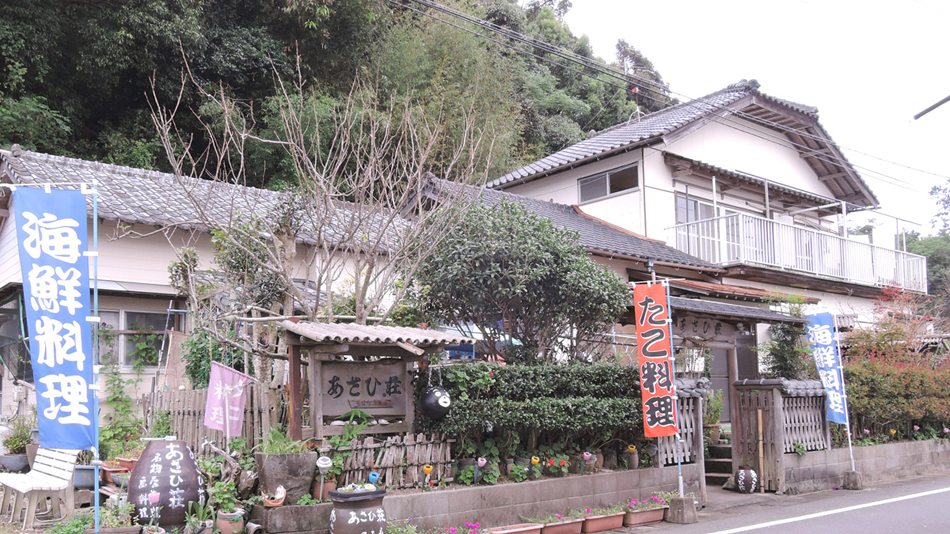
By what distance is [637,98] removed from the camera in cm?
3981

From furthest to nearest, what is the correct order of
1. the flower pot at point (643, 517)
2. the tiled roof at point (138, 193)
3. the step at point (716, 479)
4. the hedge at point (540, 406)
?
the step at point (716, 479)
the tiled roof at point (138, 193)
the flower pot at point (643, 517)
the hedge at point (540, 406)

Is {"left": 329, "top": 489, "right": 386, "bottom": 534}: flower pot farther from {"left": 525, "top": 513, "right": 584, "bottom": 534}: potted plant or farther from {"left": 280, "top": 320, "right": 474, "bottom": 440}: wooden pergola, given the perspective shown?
{"left": 525, "top": 513, "right": 584, "bottom": 534}: potted plant

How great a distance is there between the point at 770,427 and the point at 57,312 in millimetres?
11644

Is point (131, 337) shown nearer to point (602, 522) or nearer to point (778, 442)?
point (602, 522)

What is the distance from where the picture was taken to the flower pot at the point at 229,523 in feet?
24.9

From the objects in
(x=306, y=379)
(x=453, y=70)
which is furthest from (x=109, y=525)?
(x=453, y=70)

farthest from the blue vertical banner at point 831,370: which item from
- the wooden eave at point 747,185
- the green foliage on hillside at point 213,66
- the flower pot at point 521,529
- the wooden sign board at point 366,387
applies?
the green foliage on hillside at point 213,66

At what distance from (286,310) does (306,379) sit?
166cm

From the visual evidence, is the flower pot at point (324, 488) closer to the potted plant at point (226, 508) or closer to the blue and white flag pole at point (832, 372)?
Result: the potted plant at point (226, 508)

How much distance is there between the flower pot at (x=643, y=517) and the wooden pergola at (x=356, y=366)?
11.8 feet

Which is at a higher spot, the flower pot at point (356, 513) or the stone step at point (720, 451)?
the flower pot at point (356, 513)

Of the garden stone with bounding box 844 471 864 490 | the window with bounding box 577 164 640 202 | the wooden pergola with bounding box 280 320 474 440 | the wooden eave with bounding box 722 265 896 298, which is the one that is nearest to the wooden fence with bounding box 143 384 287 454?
the wooden pergola with bounding box 280 320 474 440

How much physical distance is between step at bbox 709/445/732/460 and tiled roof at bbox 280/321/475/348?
7.91 meters

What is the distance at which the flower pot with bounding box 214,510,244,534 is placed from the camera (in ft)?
24.9
